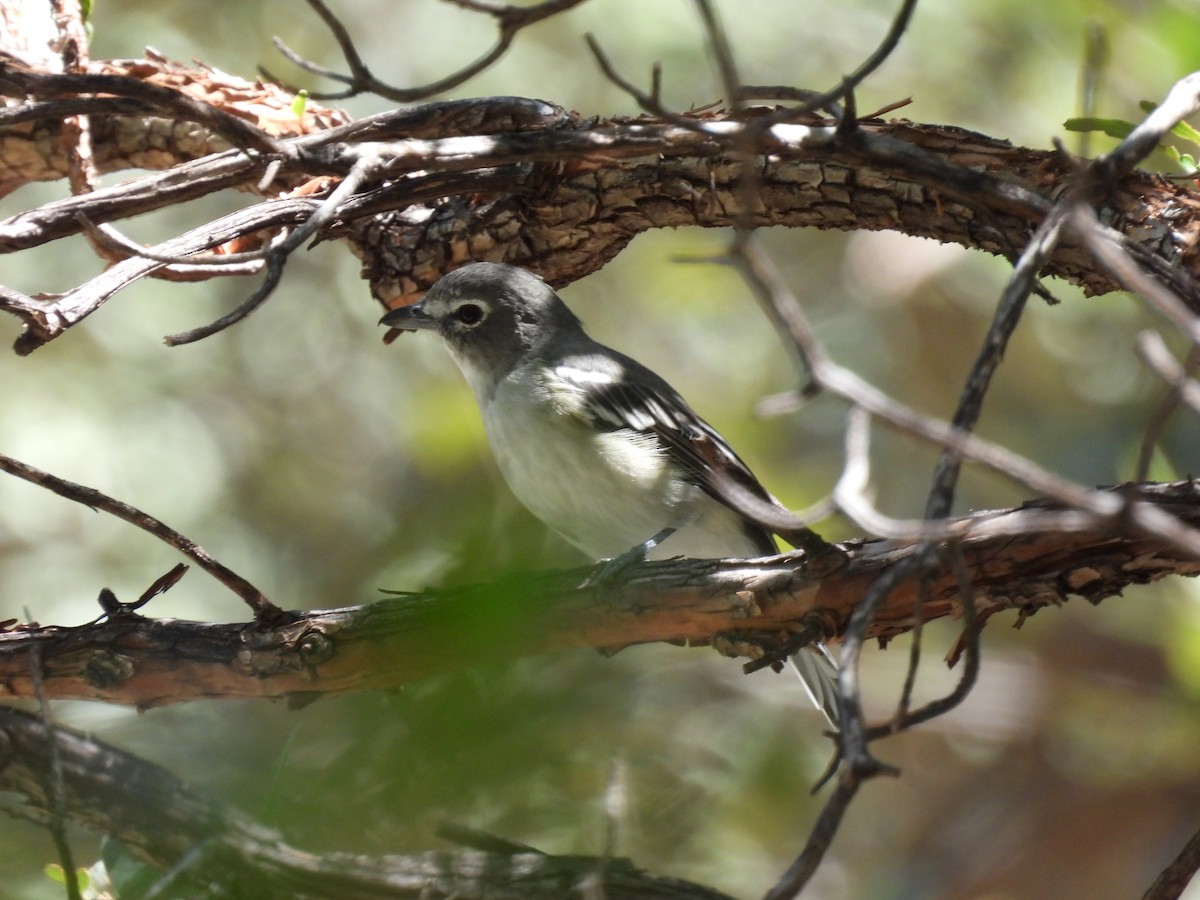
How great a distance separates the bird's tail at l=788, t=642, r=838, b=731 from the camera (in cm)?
403

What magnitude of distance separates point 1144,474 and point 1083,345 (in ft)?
20.8

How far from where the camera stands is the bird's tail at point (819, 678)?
4027 millimetres

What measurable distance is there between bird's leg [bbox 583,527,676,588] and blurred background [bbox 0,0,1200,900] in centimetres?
149

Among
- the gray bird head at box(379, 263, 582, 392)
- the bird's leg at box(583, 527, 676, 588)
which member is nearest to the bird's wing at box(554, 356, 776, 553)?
the bird's leg at box(583, 527, 676, 588)

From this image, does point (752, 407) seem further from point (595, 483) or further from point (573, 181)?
point (573, 181)

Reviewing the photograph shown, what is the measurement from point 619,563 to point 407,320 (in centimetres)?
134

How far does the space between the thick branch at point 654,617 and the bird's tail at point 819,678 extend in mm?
1143

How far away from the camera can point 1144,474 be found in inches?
79.1

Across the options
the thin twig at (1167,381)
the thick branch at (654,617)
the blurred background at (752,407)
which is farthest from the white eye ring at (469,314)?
the thin twig at (1167,381)

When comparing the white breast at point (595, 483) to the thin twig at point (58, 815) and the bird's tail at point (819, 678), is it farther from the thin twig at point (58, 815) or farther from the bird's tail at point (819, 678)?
the thin twig at point (58, 815)

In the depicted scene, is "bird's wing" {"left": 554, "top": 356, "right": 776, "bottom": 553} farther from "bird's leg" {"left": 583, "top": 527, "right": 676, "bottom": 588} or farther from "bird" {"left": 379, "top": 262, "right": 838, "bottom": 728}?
"bird's leg" {"left": 583, "top": 527, "right": 676, "bottom": 588}

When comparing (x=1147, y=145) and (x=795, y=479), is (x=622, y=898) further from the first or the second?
(x=795, y=479)

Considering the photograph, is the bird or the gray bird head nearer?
the bird

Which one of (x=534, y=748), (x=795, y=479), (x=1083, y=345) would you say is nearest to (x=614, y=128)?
(x=534, y=748)
